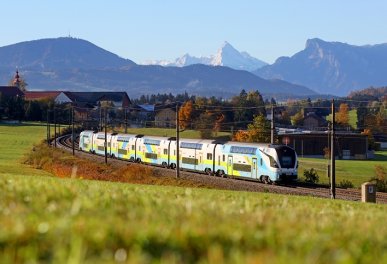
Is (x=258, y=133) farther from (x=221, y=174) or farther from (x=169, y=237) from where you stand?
(x=169, y=237)

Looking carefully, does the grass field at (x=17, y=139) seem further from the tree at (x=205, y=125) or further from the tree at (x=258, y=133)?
the tree at (x=258, y=133)

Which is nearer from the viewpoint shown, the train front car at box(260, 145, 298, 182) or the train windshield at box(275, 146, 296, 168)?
the train front car at box(260, 145, 298, 182)

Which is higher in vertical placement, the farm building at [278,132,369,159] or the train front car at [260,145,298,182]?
the train front car at [260,145,298,182]

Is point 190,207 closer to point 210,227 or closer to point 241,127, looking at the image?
point 210,227

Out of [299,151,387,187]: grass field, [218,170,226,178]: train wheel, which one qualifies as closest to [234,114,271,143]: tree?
[299,151,387,187]: grass field

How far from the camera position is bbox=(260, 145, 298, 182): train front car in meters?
55.0

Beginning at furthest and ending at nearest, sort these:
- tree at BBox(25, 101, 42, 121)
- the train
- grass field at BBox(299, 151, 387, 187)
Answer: tree at BBox(25, 101, 42, 121) < grass field at BBox(299, 151, 387, 187) < the train

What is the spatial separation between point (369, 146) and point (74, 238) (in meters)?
158

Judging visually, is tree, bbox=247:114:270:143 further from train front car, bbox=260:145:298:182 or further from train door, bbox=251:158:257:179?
train front car, bbox=260:145:298:182

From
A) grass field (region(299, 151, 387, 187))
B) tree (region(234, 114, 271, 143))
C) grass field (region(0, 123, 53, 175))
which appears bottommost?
grass field (region(299, 151, 387, 187))

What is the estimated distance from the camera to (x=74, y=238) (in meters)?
6.26

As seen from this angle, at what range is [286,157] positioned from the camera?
55781 millimetres

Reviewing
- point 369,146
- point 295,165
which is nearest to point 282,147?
point 295,165

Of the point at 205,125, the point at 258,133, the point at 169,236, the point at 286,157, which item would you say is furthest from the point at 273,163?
the point at 205,125
